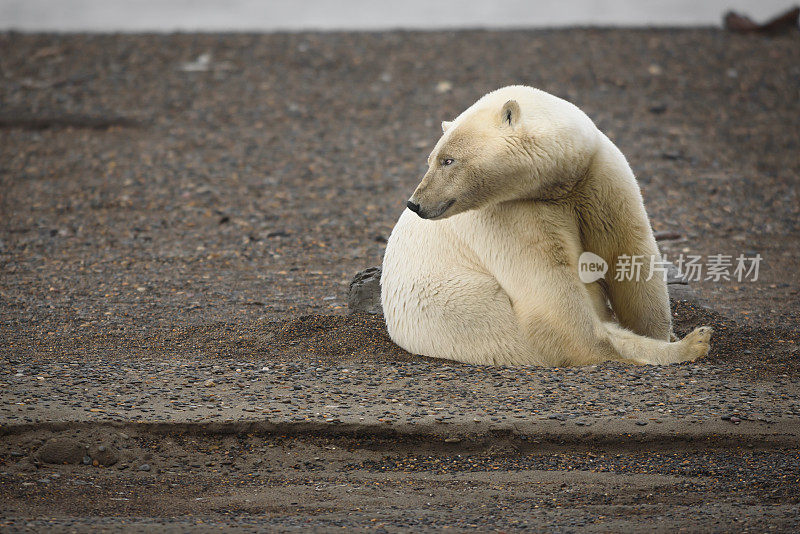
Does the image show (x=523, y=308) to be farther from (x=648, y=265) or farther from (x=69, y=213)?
(x=69, y=213)

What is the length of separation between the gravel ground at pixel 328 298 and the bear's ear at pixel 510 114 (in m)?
1.29

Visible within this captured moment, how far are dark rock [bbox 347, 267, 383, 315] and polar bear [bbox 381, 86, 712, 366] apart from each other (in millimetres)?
882

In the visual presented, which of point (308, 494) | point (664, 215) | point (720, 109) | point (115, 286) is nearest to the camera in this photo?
point (308, 494)

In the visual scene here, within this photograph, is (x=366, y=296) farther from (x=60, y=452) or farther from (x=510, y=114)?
(x=60, y=452)

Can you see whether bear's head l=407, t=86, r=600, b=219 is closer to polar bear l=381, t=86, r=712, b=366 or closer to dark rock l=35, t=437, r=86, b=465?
polar bear l=381, t=86, r=712, b=366

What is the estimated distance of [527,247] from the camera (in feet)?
15.1

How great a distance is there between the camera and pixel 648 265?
188 inches

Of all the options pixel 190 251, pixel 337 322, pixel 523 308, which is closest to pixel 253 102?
pixel 190 251

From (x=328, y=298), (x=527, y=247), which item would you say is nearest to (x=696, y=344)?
(x=527, y=247)

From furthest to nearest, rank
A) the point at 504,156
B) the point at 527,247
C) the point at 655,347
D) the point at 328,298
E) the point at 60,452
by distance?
the point at 328,298 → the point at 655,347 → the point at 527,247 → the point at 504,156 → the point at 60,452

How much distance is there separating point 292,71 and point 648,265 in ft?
30.0

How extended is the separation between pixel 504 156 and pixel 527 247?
20.3 inches

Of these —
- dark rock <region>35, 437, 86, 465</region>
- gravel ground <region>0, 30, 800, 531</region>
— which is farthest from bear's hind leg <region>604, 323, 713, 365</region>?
dark rock <region>35, 437, 86, 465</region>

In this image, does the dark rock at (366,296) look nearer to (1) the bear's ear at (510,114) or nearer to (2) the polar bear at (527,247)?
(2) the polar bear at (527,247)
